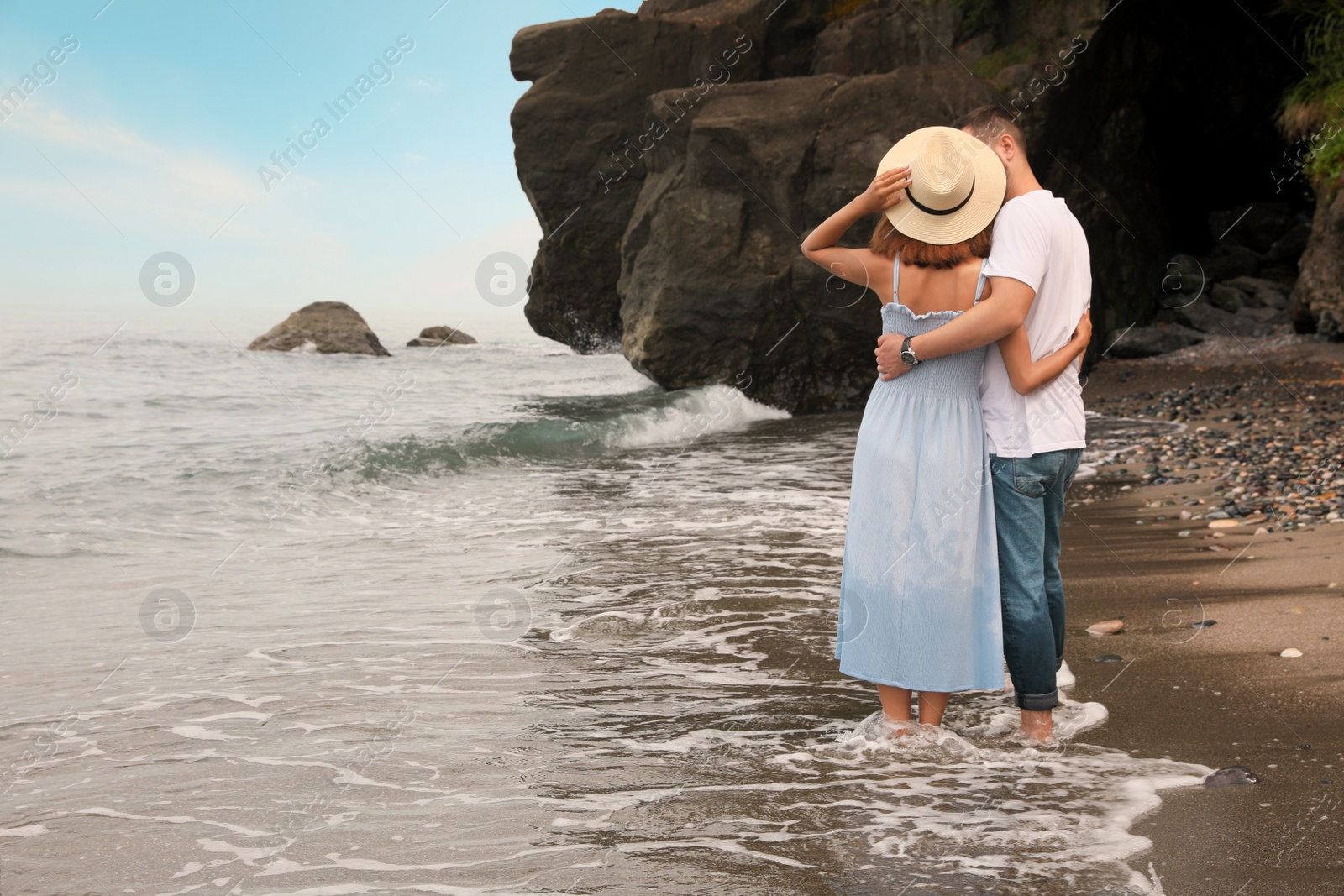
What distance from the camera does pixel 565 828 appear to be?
305cm

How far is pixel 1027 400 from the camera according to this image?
133 inches

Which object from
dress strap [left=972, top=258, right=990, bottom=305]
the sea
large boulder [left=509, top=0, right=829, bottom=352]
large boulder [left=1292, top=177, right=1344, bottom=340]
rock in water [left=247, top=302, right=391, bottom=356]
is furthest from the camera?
rock in water [left=247, top=302, right=391, bottom=356]

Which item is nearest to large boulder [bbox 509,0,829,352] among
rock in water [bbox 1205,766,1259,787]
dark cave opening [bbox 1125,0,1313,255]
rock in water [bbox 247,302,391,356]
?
dark cave opening [bbox 1125,0,1313,255]

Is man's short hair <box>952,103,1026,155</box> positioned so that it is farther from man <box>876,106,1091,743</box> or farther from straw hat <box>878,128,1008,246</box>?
straw hat <box>878,128,1008,246</box>

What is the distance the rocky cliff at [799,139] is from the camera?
13.8 metres

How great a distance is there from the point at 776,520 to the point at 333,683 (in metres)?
3.73

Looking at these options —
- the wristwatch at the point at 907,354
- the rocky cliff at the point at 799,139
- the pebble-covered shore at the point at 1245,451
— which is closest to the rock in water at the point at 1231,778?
the wristwatch at the point at 907,354

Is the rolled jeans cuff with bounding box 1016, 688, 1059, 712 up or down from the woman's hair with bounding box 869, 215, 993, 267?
down

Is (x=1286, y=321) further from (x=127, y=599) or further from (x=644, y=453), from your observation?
(x=127, y=599)

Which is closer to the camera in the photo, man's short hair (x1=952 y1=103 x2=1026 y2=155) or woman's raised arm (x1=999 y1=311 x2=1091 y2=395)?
woman's raised arm (x1=999 y1=311 x2=1091 y2=395)

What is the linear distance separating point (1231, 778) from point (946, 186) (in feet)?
6.23

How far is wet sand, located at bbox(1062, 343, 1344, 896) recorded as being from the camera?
2.72m

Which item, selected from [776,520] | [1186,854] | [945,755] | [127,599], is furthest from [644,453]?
[1186,854]

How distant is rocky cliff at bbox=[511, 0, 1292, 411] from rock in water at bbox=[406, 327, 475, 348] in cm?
1347
